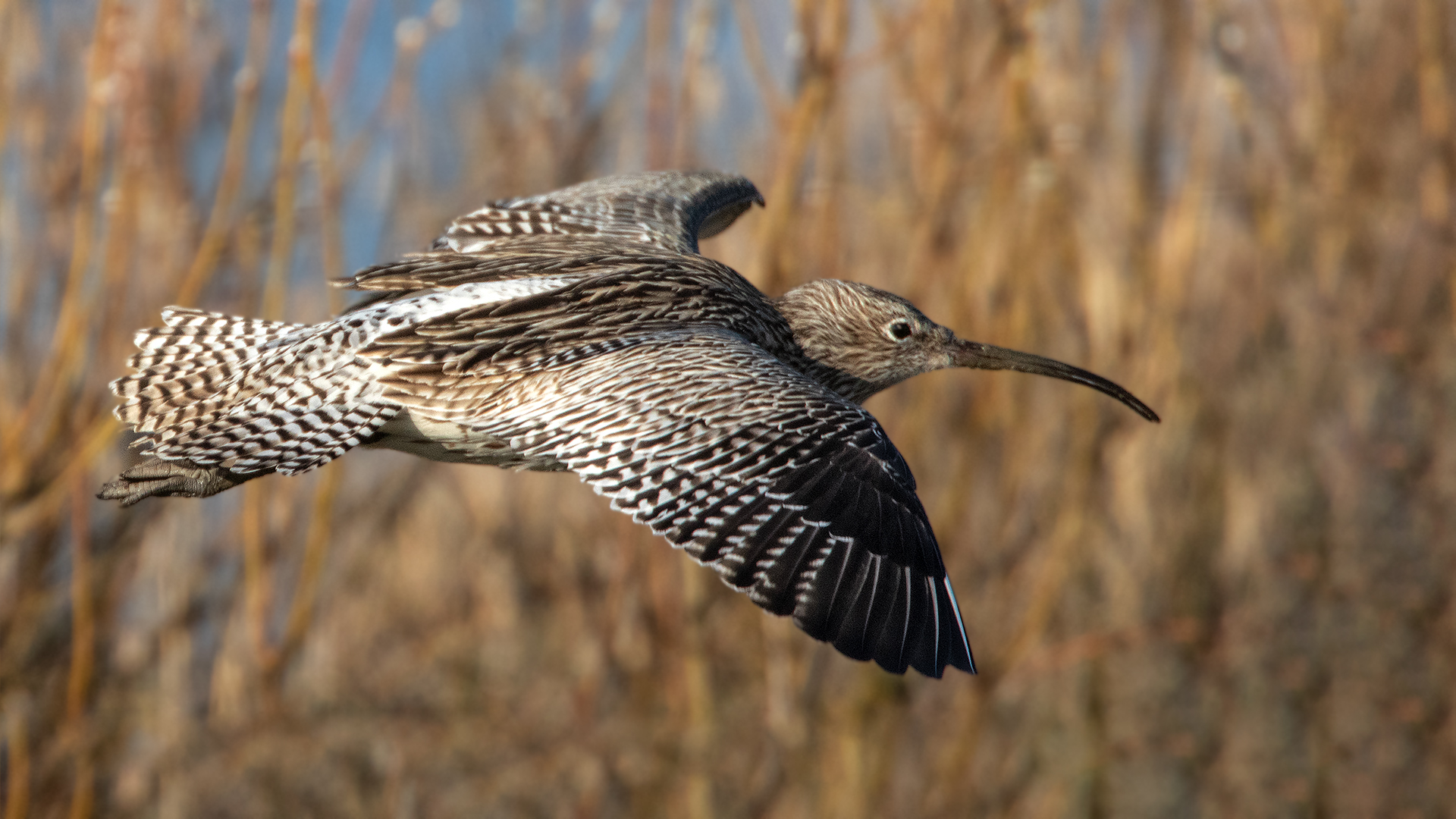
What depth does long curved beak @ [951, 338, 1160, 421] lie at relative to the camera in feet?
16.1

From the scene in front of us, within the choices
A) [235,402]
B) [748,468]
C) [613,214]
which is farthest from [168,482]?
[613,214]

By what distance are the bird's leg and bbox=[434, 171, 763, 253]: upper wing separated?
1.82 meters

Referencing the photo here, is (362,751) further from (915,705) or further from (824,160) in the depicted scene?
(824,160)

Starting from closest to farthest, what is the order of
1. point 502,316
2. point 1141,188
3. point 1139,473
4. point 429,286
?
point 502,316, point 429,286, point 1141,188, point 1139,473

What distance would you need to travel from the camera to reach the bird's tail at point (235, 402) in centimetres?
387

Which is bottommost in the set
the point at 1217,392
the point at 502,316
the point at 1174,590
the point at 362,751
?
the point at 362,751

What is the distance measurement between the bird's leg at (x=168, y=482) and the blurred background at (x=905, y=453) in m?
0.93

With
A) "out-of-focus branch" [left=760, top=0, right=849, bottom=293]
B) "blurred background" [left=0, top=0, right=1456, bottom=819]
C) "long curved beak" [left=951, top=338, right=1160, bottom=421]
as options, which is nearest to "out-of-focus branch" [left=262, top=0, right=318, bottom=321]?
"blurred background" [left=0, top=0, right=1456, bottom=819]

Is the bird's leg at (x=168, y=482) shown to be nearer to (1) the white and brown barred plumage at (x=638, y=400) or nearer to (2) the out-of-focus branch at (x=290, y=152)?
(1) the white and brown barred plumage at (x=638, y=400)

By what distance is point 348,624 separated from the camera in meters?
11.0

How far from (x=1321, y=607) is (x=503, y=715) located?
5689 mm

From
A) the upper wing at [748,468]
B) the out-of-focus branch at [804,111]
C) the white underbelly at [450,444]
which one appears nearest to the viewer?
the upper wing at [748,468]

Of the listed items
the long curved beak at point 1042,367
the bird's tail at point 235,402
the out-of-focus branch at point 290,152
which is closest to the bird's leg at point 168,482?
the bird's tail at point 235,402

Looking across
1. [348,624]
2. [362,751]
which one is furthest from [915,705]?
[348,624]
